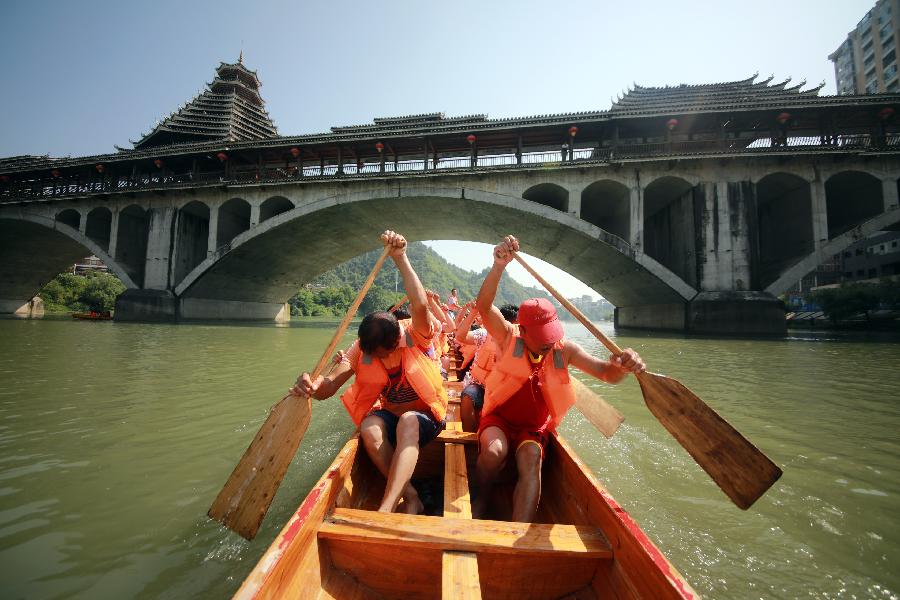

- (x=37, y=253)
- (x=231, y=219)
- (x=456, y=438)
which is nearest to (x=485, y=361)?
(x=456, y=438)

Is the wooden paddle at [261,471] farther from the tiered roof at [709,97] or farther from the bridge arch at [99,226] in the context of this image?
the bridge arch at [99,226]

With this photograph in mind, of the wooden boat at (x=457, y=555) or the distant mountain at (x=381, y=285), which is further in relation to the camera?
the distant mountain at (x=381, y=285)

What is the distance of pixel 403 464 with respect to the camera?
2123 millimetres

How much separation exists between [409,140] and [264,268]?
40.5 feet

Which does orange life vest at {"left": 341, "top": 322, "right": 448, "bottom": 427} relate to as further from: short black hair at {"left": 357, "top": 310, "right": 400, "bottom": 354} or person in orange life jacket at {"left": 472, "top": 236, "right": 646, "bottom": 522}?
person in orange life jacket at {"left": 472, "top": 236, "right": 646, "bottom": 522}

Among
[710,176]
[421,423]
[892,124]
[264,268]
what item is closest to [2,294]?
[264,268]

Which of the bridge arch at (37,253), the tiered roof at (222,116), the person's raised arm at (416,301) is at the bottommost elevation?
the person's raised arm at (416,301)

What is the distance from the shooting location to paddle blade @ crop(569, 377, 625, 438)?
260 cm

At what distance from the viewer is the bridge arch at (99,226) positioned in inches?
861

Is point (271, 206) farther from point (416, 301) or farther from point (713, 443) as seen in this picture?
point (713, 443)

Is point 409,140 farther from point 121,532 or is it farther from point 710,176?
point 121,532

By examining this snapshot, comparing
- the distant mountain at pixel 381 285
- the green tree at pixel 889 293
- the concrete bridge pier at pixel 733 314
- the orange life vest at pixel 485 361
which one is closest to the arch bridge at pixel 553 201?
the concrete bridge pier at pixel 733 314

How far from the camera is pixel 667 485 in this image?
2799 millimetres

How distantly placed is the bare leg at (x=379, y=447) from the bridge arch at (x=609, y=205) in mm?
17170
